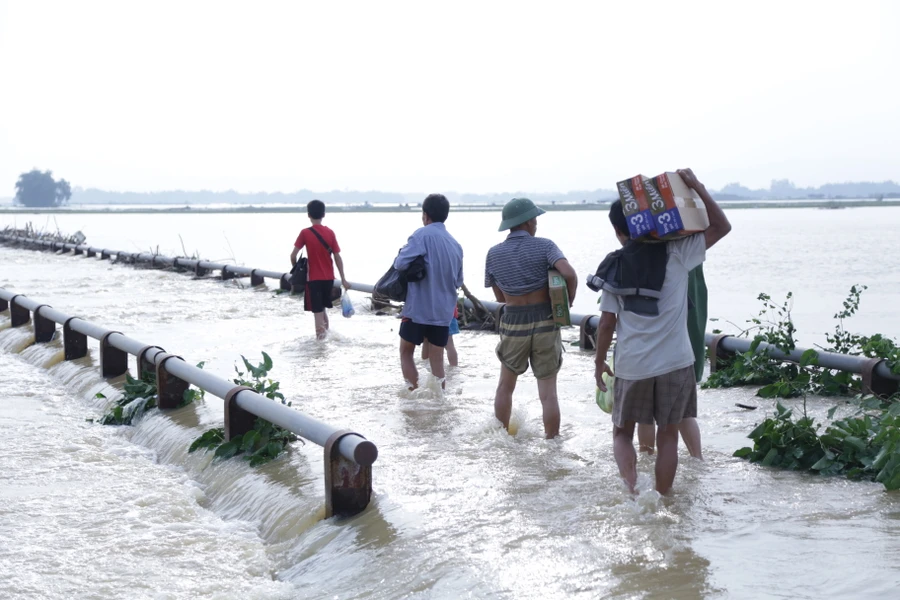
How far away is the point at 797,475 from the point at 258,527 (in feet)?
A: 11.2

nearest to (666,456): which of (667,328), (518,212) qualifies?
(667,328)

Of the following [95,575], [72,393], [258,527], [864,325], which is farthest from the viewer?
[864,325]

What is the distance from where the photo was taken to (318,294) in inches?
493

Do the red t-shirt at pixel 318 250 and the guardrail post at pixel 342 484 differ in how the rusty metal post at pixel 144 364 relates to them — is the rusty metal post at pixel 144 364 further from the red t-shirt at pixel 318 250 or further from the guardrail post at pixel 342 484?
the guardrail post at pixel 342 484

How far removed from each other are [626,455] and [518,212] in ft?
6.63

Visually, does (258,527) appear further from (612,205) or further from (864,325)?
(864,325)

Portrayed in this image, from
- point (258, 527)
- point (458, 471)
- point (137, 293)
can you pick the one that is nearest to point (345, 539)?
point (258, 527)

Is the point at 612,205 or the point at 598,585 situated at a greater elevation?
the point at 612,205

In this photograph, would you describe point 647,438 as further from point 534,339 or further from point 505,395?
point 505,395

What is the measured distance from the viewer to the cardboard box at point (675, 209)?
16.0 feet

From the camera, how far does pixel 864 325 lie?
21.0m

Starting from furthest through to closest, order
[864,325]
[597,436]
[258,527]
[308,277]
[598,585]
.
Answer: [864,325] → [308,277] → [597,436] → [258,527] → [598,585]

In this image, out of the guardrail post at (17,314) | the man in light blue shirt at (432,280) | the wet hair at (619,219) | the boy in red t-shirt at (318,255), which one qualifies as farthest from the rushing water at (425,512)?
the guardrail post at (17,314)

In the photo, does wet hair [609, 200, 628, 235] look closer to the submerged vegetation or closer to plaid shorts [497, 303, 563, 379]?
plaid shorts [497, 303, 563, 379]
